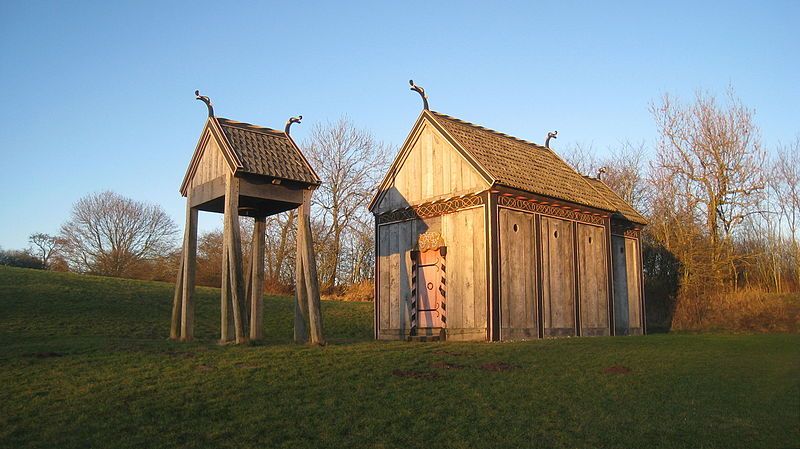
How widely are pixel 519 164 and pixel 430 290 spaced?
586 cm

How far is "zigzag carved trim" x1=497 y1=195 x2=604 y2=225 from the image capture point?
69.8ft

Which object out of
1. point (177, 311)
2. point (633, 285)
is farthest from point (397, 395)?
point (633, 285)

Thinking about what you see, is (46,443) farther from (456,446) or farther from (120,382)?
(456,446)

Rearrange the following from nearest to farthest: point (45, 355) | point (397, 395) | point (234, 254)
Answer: point (397, 395) < point (45, 355) < point (234, 254)

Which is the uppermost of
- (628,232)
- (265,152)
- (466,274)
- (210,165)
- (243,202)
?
(265,152)

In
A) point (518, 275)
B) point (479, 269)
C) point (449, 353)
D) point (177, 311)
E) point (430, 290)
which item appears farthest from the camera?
point (430, 290)

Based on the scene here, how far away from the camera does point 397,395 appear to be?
1109 centimetres

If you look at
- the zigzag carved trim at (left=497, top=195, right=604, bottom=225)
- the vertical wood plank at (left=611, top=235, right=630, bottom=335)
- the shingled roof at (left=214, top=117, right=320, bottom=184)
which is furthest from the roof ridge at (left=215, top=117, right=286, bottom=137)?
the vertical wood plank at (left=611, top=235, right=630, bottom=335)

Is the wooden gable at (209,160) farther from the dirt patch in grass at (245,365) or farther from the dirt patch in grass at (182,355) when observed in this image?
the dirt patch in grass at (245,365)

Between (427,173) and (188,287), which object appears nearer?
(188,287)

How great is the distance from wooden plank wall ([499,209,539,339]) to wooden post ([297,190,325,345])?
6.33 metres

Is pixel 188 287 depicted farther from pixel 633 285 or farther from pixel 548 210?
pixel 633 285

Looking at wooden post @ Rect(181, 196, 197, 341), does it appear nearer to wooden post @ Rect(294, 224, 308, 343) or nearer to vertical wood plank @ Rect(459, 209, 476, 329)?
wooden post @ Rect(294, 224, 308, 343)

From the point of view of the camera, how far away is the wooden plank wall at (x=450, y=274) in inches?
813
